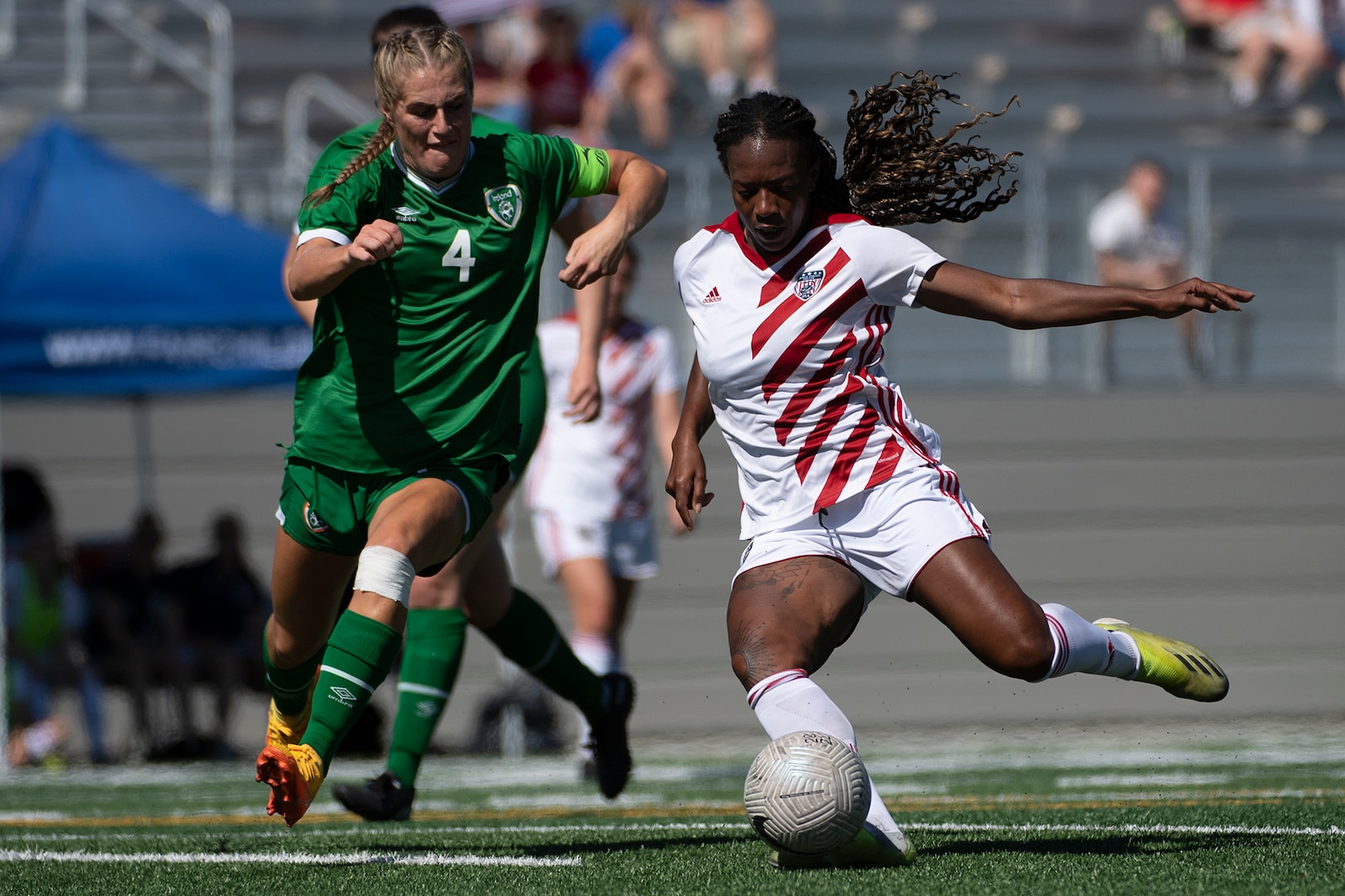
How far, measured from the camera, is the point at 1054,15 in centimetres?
1844

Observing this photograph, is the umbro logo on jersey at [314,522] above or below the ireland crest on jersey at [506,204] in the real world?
below

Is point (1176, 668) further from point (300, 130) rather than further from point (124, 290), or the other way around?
point (300, 130)

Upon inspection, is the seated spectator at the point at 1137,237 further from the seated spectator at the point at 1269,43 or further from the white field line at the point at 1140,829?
the white field line at the point at 1140,829

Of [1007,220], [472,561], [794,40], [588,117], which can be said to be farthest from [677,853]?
[794,40]

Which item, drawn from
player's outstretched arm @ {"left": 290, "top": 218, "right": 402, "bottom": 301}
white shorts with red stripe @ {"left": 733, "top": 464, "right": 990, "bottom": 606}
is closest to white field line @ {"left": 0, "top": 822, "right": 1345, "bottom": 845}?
white shorts with red stripe @ {"left": 733, "top": 464, "right": 990, "bottom": 606}

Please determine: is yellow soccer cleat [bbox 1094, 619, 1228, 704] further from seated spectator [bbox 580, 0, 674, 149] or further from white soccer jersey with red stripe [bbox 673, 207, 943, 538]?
seated spectator [bbox 580, 0, 674, 149]

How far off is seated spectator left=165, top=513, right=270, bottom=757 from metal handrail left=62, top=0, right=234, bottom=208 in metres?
3.14

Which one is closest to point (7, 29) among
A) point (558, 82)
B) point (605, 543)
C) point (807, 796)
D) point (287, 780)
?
point (558, 82)

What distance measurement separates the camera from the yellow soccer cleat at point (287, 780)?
3.90 m

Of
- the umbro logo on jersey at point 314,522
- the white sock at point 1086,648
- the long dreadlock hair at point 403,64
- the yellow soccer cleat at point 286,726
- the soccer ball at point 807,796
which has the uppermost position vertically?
the long dreadlock hair at point 403,64

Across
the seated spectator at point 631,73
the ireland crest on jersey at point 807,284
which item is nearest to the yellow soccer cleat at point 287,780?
the ireland crest on jersey at point 807,284

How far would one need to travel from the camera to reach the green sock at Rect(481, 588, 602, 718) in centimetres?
581

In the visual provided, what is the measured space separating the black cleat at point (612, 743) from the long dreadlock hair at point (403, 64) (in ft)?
7.38

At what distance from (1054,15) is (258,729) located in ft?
39.3
